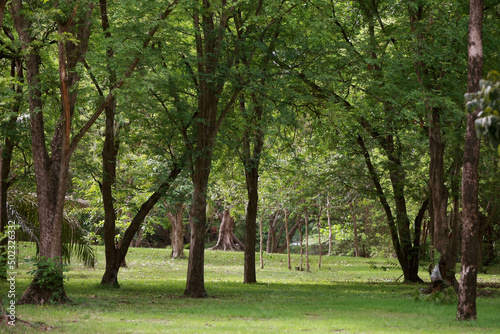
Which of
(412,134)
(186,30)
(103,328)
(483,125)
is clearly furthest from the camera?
(412,134)

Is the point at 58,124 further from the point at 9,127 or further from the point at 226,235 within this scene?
the point at 226,235

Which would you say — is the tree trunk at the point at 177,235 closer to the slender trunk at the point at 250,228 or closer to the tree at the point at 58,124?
the slender trunk at the point at 250,228

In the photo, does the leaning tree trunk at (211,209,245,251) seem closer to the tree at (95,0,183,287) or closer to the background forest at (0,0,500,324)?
the background forest at (0,0,500,324)

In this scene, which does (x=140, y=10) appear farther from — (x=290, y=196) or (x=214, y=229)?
(x=214, y=229)

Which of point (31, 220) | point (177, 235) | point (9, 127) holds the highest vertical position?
point (9, 127)

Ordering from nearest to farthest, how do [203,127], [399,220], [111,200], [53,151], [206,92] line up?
[53,151]
[203,127]
[206,92]
[111,200]
[399,220]

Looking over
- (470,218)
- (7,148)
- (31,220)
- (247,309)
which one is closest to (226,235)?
(31,220)

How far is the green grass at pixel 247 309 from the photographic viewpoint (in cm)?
1091

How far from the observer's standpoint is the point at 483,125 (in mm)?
5117

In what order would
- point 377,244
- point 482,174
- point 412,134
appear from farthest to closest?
point 377,244 < point 482,174 < point 412,134

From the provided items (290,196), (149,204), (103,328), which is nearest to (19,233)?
(149,204)

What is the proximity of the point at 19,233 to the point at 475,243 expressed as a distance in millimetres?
13991

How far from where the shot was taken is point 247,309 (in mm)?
13922

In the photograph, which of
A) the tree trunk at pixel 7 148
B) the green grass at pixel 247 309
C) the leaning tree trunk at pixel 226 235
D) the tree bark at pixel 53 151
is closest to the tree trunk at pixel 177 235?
the leaning tree trunk at pixel 226 235
